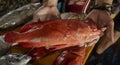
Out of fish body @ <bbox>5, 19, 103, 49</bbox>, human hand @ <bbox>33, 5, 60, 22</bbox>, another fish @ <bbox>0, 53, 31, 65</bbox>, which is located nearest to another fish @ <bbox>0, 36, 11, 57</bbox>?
another fish @ <bbox>0, 53, 31, 65</bbox>

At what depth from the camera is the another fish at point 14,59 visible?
930 millimetres

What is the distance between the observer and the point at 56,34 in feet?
2.43

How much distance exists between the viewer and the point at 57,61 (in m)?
0.98

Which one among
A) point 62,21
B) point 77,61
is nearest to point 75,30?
point 62,21

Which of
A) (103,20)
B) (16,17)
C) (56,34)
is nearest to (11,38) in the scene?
(56,34)

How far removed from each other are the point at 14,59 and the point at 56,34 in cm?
28

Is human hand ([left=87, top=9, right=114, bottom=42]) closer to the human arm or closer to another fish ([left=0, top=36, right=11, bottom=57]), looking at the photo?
the human arm

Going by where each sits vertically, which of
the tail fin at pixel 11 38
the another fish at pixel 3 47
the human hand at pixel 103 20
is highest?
the tail fin at pixel 11 38

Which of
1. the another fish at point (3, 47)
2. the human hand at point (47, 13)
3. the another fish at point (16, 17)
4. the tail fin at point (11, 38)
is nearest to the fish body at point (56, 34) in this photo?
the tail fin at point (11, 38)

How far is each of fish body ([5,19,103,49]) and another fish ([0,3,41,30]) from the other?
0.50 meters

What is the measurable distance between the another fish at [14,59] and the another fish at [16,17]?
0.30 m

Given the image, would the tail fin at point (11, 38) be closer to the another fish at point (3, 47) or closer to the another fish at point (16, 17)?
the another fish at point (3, 47)

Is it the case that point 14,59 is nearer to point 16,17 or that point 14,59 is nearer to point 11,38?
point 11,38

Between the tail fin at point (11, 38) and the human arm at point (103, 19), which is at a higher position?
the tail fin at point (11, 38)
